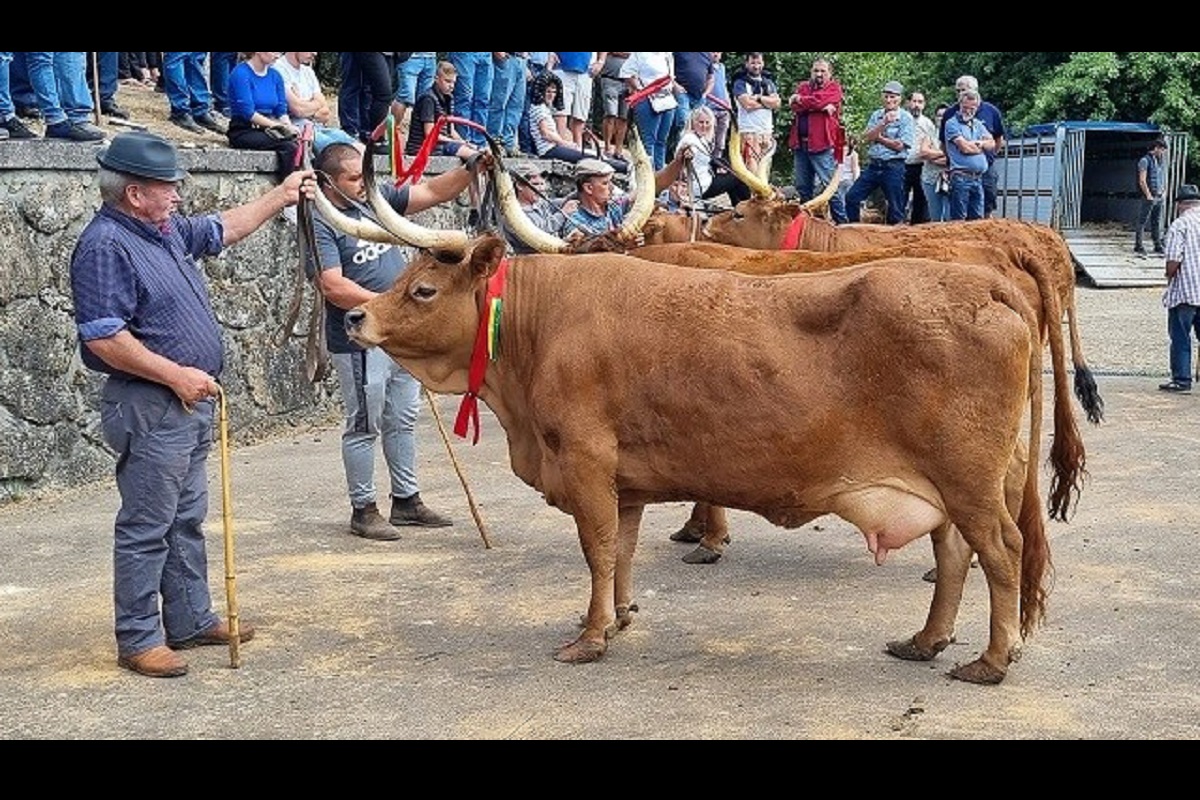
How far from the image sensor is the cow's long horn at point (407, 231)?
6512mm

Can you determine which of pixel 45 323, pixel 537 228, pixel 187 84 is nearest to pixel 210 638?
pixel 537 228

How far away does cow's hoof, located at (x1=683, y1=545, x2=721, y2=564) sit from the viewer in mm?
7785

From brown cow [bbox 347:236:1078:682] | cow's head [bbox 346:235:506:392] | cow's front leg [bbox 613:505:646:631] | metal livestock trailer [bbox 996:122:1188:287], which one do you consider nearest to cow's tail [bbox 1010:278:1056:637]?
brown cow [bbox 347:236:1078:682]

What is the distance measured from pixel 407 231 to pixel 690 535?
98.1 inches

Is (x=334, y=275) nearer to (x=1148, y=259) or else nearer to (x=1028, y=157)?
(x=1148, y=259)

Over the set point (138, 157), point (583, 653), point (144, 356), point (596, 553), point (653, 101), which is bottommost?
point (583, 653)

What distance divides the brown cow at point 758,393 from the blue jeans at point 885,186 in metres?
13.3

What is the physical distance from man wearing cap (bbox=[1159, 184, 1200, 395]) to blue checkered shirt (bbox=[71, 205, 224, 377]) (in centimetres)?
970

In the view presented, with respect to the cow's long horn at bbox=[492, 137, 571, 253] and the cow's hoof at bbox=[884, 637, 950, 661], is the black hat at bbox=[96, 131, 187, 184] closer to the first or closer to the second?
the cow's long horn at bbox=[492, 137, 571, 253]

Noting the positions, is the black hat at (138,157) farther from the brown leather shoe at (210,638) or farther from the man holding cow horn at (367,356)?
the brown leather shoe at (210,638)

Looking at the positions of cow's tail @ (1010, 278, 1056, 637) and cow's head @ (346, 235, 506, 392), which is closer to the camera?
cow's tail @ (1010, 278, 1056, 637)

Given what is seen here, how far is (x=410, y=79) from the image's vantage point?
14195mm

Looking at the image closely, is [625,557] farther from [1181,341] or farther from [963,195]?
[963,195]
